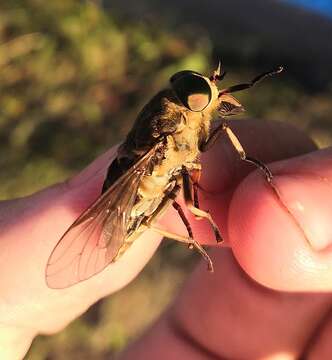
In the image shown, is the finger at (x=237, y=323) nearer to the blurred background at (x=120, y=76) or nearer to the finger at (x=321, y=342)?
the finger at (x=321, y=342)

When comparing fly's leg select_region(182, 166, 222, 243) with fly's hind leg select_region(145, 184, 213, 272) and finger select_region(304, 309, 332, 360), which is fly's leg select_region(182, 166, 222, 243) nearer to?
fly's hind leg select_region(145, 184, 213, 272)

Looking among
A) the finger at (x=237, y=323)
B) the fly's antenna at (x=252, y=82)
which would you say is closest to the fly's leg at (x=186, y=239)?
the finger at (x=237, y=323)

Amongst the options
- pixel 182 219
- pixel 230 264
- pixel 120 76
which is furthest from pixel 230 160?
pixel 120 76

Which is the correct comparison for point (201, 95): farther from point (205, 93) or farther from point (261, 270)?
point (261, 270)

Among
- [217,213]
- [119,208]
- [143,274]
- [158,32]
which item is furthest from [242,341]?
[158,32]

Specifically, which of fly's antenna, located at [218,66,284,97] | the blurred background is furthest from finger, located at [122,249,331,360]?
the blurred background

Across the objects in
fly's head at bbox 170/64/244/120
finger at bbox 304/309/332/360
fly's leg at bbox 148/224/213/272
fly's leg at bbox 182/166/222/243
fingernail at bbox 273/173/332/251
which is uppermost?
fly's head at bbox 170/64/244/120

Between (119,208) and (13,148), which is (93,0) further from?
(119,208)
